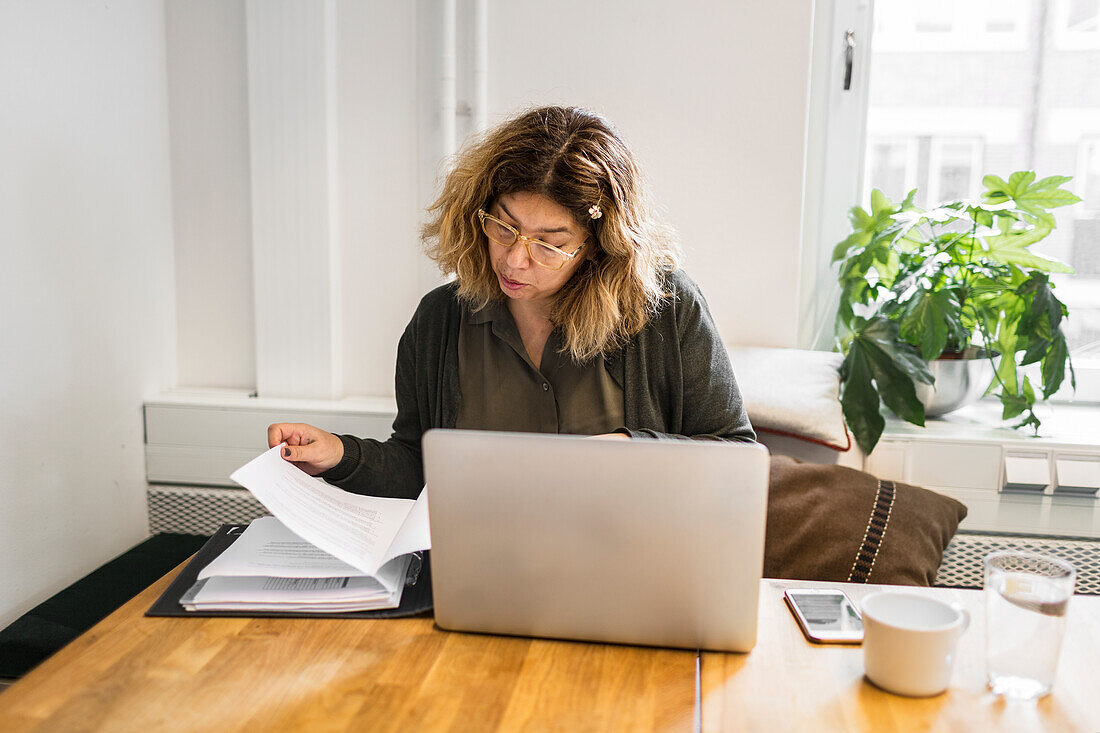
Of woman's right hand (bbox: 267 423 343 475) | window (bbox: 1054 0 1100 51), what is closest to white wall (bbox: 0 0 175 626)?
woman's right hand (bbox: 267 423 343 475)

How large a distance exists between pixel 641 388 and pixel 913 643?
0.71 meters

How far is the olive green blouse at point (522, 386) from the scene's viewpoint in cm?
149

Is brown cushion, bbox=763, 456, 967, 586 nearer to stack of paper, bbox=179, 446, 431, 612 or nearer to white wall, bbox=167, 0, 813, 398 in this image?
white wall, bbox=167, 0, 813, 398

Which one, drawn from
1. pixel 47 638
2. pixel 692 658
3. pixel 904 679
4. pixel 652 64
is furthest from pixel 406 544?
pixel 652 64

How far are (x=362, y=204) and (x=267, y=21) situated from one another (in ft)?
1.68

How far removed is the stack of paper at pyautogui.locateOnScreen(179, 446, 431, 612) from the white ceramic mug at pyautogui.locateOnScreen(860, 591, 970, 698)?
52 centimetres

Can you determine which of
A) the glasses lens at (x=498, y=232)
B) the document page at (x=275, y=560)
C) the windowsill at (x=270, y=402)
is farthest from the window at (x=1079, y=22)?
the document page at (x=275, y=560)

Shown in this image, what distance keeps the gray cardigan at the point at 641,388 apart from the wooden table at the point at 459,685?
1.51 feet

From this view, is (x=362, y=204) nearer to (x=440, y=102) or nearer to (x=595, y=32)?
(x=440, y=102)

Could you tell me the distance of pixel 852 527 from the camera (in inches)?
68.7

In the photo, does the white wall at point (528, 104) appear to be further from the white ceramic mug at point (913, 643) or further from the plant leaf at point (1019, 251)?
the white ceramic mug at point (913, 643)

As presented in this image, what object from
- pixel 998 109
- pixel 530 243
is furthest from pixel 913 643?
pixel 998 109

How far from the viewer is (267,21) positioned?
2.19 meters

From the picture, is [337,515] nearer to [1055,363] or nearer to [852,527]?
[852,527]
